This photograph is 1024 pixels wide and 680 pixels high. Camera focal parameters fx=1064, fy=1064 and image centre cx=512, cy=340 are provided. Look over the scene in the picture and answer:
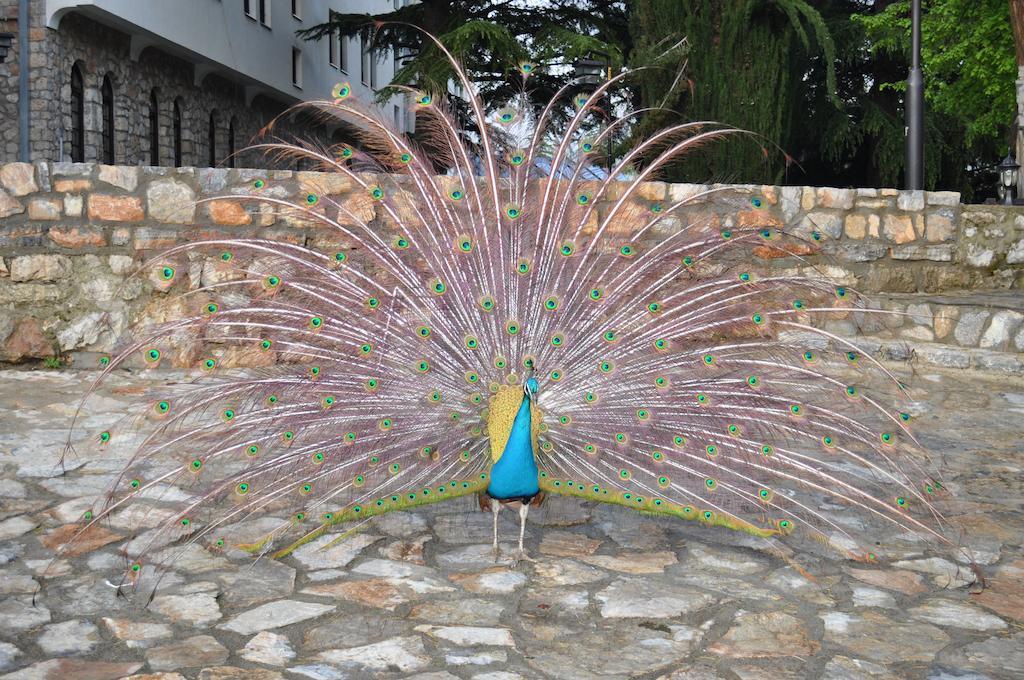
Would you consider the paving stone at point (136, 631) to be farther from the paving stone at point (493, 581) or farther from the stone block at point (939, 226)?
the stone block at point (939, 226)

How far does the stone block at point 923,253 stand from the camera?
26.3 feet

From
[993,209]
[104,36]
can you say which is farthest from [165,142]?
[993,209]

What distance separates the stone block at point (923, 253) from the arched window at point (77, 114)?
44.3 feet

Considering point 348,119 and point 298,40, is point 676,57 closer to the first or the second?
point 348,119

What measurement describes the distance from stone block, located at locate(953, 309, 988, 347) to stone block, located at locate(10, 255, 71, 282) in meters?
6.30

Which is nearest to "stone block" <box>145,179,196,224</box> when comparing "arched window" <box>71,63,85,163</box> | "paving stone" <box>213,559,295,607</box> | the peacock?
the peacock

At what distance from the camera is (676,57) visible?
1128 centimetres

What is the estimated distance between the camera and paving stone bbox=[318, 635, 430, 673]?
2.95 m

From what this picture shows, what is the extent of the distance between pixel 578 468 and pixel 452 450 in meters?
0.46

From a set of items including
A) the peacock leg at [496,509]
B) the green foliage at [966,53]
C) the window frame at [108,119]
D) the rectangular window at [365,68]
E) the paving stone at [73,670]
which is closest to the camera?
the paving stone at [73,670]

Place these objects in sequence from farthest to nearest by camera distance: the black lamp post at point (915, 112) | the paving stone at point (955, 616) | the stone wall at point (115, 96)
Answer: the stone wall at point (115, 96) < the black lamp post at point (915, 112) < the paving stone at point (955, 616)

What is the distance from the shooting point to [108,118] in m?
18.2

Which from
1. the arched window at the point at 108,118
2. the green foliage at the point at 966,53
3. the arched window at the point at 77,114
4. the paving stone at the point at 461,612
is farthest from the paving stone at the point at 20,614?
the green foliage at the point at 966,53

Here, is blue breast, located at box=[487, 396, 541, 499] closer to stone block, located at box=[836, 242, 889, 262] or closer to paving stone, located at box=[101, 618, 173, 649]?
paving stone, located at box=[101, 618, 173, 649]
